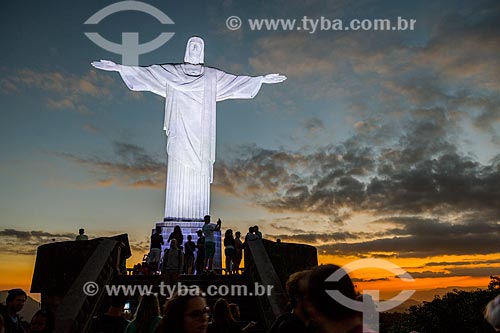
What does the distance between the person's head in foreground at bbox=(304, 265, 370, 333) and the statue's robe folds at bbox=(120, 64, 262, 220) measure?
15.0m

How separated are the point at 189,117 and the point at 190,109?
1.10 feet

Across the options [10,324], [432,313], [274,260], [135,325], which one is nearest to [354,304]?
[135,325]

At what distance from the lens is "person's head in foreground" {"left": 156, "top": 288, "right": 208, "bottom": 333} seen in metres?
3.34

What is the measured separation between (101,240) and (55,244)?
1.00 m

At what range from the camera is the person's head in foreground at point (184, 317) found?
3.34 meters

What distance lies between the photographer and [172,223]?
1714cm

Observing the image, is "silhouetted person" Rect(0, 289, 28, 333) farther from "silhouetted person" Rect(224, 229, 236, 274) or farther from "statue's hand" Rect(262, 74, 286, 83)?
"statue's hand" Rect(262, 74, 286, 83)

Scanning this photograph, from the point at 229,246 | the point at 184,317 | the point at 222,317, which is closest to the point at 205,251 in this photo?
the point at 229,246

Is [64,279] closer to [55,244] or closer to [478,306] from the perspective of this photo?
[55,244]

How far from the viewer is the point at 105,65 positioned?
17.7m

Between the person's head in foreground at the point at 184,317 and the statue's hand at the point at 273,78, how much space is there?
15.6 metres

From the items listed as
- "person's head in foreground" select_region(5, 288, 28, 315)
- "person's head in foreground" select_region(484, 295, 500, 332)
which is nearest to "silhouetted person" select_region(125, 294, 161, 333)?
"person's head in foreground" select_region(5, 288, 28, 315)

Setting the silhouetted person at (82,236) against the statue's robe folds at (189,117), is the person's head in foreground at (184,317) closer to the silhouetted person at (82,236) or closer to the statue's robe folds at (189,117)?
the silhouetted person at (82,236)

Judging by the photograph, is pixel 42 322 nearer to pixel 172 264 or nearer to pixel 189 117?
pixel 172 264
